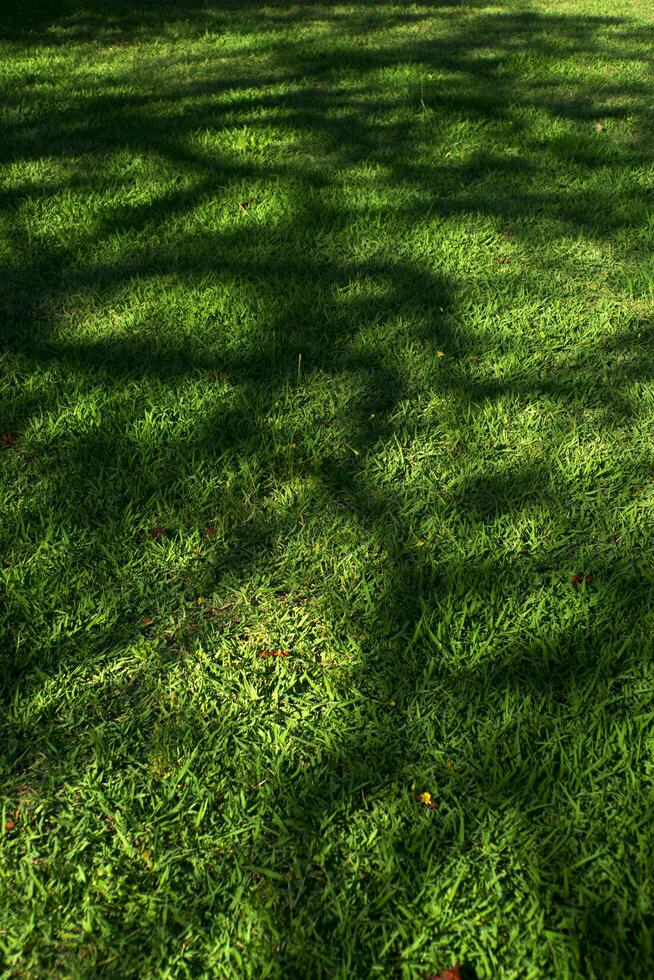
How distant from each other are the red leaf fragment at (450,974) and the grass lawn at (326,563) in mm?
10

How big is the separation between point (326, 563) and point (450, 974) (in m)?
1.05

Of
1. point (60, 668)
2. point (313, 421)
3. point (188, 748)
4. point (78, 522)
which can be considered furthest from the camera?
point (313, 421)

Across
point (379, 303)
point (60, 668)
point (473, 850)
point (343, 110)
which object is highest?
point (343, 110)

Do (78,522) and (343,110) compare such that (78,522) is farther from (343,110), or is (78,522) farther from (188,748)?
(343,110)

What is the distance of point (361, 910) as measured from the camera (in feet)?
4.99

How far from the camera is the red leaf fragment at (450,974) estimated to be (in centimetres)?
143

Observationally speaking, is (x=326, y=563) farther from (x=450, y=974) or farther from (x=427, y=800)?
(x=450, y=974)

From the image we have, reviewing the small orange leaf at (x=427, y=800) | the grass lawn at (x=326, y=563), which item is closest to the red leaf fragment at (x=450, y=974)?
the grass lawn at (x=326, y=563)

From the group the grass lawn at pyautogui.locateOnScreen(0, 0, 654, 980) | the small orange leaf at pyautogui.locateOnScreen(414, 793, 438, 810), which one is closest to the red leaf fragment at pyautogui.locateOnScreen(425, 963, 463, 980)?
the grass lawn at pyautogui.locateOnScreen(0, 0, 654, 980)

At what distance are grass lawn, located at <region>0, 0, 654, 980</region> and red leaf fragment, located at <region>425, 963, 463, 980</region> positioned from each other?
0.01 meters

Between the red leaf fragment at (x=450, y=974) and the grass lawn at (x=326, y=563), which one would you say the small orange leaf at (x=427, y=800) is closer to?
the grass lawn at (x=326, y=563)

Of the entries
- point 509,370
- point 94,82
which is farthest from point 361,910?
point 94,82

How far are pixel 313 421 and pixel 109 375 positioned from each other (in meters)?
0.77

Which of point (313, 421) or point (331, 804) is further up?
point (313, 421)
